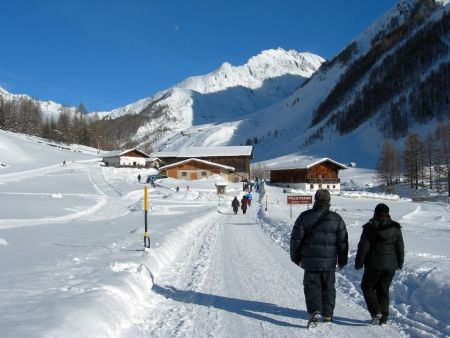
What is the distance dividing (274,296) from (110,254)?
4.94m

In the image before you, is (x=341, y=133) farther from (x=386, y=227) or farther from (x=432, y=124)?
(x=386, y=227)

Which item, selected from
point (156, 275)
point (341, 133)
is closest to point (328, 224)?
point (156, 275)

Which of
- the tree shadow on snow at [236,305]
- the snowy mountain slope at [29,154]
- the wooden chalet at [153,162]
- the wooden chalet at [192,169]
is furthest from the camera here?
the wooden chalet at [153,162]

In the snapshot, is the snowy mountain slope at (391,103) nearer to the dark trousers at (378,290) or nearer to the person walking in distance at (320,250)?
the dark trousers at (378,290)

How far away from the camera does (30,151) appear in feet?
320

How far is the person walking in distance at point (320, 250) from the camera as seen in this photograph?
648 centimetres

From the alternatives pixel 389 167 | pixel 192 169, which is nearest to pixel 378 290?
pixel 192 169

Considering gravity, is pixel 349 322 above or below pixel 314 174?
below

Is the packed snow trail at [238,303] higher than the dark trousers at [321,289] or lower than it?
lower

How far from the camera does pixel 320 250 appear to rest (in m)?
6.48

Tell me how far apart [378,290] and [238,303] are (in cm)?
230

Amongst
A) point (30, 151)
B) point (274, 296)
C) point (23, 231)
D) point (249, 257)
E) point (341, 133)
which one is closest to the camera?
point (274, 296)

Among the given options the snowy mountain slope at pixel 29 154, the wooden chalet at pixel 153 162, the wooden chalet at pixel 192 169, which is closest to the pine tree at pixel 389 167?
the wooden chalet at pixel 192 169

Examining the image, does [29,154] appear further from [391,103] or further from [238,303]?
[391,103]
